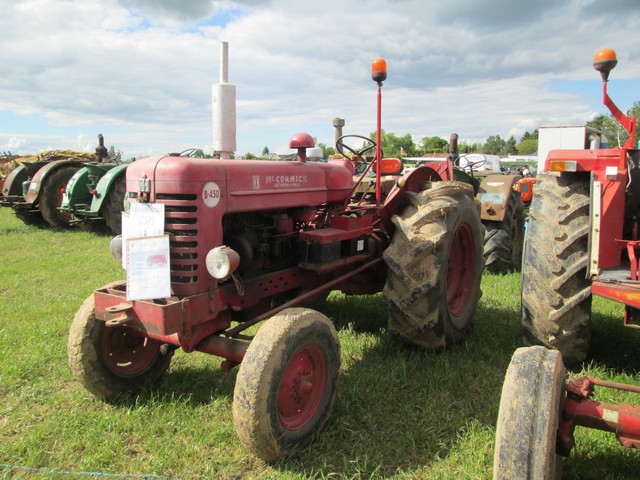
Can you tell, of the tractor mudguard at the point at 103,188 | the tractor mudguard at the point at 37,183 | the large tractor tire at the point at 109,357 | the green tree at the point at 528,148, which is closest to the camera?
the large tractor tire at the point at 109,357

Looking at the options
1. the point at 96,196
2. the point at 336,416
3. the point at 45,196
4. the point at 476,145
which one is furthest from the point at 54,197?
the point at 476,145

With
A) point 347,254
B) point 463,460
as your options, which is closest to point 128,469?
point 463,460

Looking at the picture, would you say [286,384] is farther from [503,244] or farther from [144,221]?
[503,244]

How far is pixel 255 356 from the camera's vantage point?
2.44 meters

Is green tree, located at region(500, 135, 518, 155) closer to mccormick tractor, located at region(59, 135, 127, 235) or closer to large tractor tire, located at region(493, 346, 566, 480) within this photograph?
mccormick tractor, located at region(59, 135, 127, 235)

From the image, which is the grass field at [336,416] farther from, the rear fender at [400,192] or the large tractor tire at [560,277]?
the rear fender at [400,192]

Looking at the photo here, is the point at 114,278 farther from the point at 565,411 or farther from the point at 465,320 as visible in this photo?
the point at 565,411

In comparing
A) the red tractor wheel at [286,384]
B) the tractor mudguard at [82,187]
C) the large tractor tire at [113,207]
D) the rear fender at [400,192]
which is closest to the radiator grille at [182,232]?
the red tractor wheel at [286,384]

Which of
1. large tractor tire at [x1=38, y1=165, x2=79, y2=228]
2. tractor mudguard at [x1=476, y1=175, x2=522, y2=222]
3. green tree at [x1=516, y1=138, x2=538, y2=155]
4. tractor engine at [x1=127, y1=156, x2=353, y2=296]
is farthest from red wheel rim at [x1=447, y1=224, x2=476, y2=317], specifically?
green tree at [x1=516, y1=138, x2=538, y2=155]

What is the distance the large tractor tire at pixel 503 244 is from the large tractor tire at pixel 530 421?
15.7 ft

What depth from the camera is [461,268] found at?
4.50 m

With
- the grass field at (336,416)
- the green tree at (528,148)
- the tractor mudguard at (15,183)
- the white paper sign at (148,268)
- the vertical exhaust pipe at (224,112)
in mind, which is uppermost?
the green tree at (528,148)

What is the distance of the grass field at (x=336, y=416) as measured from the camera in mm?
2523

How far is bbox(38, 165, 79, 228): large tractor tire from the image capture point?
10945 mm
